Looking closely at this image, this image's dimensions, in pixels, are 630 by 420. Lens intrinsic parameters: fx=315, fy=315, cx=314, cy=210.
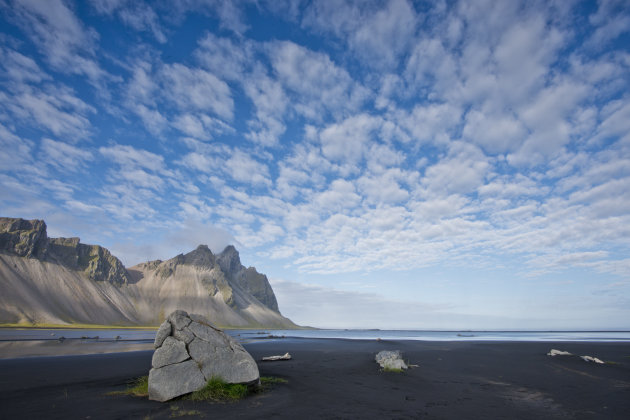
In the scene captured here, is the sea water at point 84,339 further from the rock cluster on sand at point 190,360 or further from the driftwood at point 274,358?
the rock cluster on sand at point 190,360

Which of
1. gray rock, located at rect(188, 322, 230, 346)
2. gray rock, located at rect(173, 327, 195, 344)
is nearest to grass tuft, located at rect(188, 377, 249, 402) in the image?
gray rock, located at rect(188, 322, 230, 346)

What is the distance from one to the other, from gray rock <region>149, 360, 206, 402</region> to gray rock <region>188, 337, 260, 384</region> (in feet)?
1.35

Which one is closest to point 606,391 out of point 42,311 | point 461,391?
point 461,391

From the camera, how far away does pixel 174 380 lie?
15.5 m

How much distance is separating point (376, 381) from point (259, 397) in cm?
942

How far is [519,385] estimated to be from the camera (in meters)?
21.4

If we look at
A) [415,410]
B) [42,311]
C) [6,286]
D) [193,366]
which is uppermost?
[6,286]

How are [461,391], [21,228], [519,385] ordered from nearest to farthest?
1. [461,391]
2. [519,385]
3. [21,228]

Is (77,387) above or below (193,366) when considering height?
below

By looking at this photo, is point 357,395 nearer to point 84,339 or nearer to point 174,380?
point 174,380

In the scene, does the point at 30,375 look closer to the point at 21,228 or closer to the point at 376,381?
the point at 376,381

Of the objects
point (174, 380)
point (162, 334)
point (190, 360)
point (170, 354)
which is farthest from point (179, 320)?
point (174, 380)

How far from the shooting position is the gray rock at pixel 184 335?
17.0 meters

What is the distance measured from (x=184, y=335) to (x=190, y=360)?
1.44 metres
